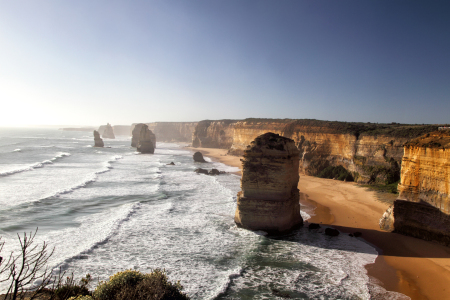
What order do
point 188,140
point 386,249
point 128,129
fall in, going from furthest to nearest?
point 128,129 → point 188,140 → point 386,249

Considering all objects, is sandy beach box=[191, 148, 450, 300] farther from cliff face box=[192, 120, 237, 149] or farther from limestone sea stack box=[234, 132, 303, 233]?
Answer: cliff face box=[192, 120, 237, 149]

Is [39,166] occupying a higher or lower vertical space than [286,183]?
lower

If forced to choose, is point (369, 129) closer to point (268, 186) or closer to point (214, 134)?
point (268, 186)

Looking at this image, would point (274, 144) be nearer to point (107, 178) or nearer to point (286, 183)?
point (286, 183)

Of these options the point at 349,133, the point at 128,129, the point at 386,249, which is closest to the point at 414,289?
the point at 386,249

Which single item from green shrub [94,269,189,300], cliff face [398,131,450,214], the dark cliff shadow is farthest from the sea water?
cliff face [398,131,450,214]

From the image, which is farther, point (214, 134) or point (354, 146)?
point (214, 134)

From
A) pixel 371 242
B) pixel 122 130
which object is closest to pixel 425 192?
pixel 371 242
